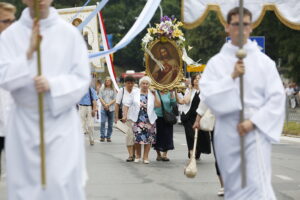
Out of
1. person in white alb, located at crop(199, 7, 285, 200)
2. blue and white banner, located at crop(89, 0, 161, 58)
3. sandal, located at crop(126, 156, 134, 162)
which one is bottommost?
sandal, located at crop(126, 156, 134, 162)

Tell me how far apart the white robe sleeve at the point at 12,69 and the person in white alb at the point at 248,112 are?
5.11ft

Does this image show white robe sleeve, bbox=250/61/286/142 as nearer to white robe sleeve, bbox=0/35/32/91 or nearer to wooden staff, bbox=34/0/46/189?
wooden staff, bbox=34/0/46/189

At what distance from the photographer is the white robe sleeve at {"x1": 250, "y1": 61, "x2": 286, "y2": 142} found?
273 inches

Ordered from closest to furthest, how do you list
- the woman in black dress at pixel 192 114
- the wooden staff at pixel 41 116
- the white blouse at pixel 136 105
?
the wooden staff at pixel 41 116
the woman in black dress at pixel 192 114
the white blouse at pixel 136 105

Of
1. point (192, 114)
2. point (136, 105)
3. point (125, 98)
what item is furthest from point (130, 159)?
point (192, 114)

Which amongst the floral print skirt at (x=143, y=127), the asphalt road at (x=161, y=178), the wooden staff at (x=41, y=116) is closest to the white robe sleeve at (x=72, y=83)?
the wooden staff at (x=41, y=116)

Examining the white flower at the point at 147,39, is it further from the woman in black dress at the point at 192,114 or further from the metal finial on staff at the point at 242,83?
the metal finial on staff at the point at 242,83

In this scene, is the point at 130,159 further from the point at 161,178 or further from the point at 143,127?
the point at 161,178

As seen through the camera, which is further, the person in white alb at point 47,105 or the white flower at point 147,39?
Result: the white flower at point 147,39

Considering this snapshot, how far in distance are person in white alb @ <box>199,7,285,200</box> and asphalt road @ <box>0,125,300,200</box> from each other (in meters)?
3.76

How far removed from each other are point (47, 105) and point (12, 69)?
1.13 ft

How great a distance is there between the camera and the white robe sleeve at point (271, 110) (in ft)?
22.7

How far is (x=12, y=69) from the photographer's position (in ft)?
20.5

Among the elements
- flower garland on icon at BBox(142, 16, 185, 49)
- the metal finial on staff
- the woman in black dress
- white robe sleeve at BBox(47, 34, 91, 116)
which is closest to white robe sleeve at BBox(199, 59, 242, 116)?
the metal finial on staff
